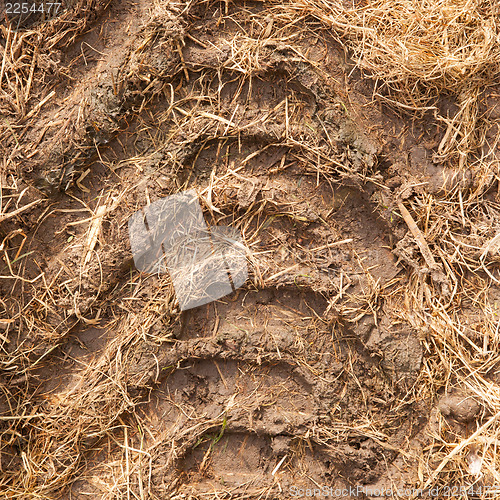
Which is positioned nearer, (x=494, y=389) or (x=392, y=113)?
(x=494, y=389)

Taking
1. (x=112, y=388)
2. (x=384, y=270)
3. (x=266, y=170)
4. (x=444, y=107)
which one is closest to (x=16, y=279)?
(x=112, y=388)

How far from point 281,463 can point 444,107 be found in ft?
5.78

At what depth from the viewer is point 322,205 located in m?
2.07

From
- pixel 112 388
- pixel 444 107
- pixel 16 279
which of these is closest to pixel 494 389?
pixel 444 107

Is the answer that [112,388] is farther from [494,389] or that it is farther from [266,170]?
[494,389]

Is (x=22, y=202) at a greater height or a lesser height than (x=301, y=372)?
greater

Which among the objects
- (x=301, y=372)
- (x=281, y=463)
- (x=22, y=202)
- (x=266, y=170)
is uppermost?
(x=22, y=202)
